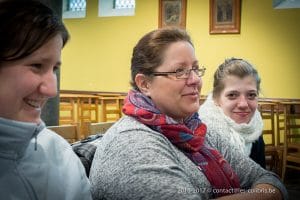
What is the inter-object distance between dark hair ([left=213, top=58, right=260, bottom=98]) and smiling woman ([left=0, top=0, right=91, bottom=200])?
3.91ft

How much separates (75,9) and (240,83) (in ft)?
21.5

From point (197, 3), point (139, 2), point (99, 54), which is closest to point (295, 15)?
point (197, 3)

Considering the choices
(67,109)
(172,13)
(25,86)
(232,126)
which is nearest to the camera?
(25,86)

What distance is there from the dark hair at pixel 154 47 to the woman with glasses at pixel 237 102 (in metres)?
0.63

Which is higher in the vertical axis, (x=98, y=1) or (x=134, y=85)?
(x=98, y=1)

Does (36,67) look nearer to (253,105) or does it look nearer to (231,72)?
→ (231,72)

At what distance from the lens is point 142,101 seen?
133 centimetres

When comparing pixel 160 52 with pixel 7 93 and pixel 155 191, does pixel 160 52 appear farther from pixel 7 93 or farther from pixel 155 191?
pixel 7 93

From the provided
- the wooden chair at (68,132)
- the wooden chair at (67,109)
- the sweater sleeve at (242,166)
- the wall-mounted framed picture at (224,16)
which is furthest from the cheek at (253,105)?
the wall-mounted framed picture at (224,16)

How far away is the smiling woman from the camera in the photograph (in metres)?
0.88

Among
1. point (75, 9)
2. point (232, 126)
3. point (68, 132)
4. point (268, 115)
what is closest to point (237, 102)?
point (232, 126)

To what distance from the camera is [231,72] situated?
1999mm

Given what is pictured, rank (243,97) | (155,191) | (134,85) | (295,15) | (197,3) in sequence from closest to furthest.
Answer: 1. (155,191)
2. (134,85)
3. (243,97)
4. (295,15)
5. (197,3)

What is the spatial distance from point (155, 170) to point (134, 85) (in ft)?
1.39
